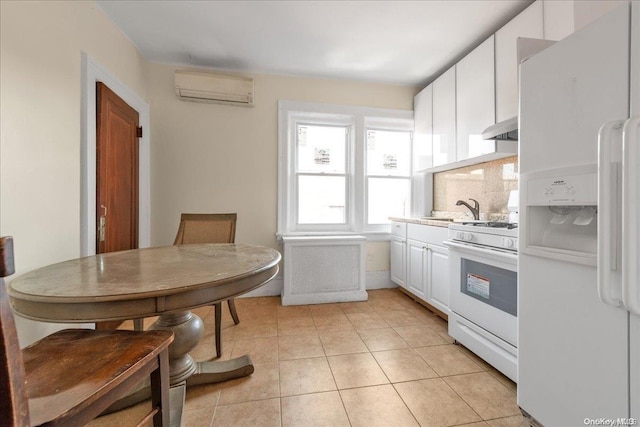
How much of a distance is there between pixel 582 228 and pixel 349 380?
1.43 metres

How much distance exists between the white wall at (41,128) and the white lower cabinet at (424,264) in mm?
2825

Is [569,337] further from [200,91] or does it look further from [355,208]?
[200,91]

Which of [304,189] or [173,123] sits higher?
[173,123]

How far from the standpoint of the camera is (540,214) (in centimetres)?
122

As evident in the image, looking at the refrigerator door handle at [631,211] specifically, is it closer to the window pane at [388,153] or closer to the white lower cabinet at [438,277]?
the white lower cabinet at [438,277]

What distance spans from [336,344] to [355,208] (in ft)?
5.74

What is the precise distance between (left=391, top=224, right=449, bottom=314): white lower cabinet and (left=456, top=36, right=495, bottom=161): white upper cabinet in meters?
0.80

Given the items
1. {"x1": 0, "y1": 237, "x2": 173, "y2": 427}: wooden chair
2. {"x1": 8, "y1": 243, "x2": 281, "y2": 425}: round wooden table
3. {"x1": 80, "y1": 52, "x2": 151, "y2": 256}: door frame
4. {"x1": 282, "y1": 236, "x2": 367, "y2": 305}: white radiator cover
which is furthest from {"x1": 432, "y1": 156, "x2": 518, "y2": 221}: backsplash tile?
{"x1": 80, "y1": 52, "x2": 151, "y2": 256}: door frame

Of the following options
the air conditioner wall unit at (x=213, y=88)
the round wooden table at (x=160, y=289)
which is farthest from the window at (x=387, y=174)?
the round wooden table at (x=160, y=289)

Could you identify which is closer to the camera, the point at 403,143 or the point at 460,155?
the point at 460,155

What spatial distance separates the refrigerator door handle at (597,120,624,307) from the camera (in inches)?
33.7

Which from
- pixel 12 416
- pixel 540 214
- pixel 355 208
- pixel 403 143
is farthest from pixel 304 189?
pixel 12 416

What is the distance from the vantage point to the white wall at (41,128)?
1364 mm

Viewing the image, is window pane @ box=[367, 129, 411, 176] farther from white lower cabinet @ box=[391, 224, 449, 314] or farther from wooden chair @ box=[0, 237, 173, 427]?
wooden chair @ box=[0, 237, 173, 427]
